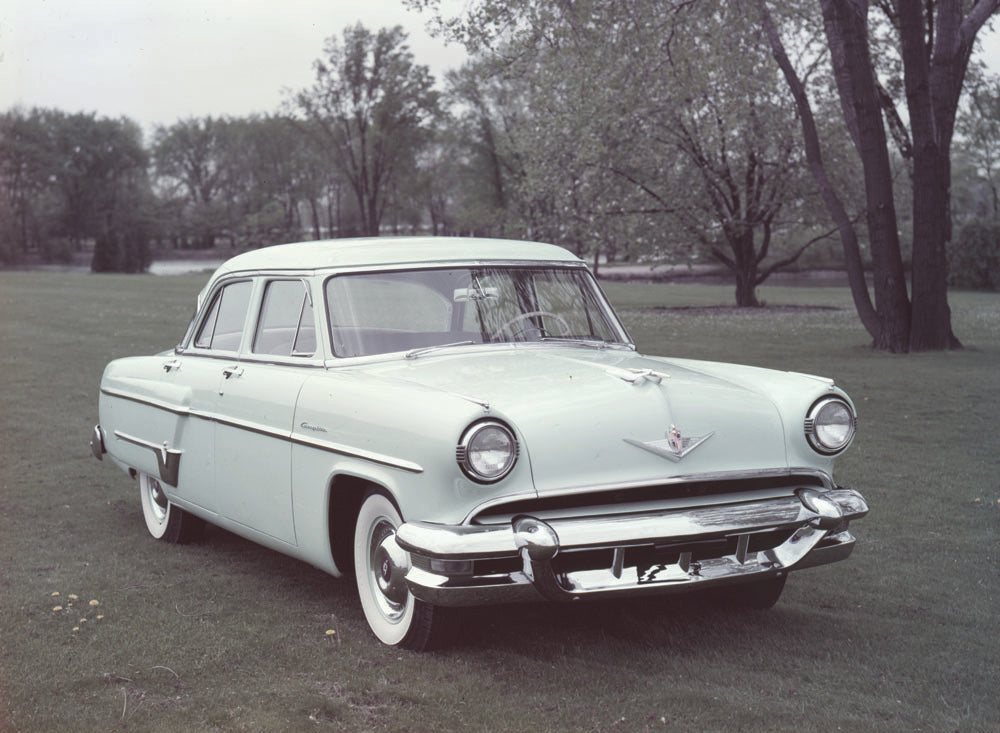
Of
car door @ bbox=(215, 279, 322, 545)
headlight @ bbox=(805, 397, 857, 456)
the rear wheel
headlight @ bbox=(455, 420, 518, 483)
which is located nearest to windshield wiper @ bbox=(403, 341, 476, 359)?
car door @ bbox=(215, 279, 322, 545)

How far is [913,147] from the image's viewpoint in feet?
54.5

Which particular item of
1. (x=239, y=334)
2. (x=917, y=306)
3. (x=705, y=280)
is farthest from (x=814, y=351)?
(x=705, y=280)

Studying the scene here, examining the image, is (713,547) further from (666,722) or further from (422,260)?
(422,260)

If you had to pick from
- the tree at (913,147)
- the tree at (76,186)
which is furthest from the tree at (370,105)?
the tree at (913,147)

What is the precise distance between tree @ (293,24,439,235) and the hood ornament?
5346 cm

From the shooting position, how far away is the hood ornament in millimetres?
4195

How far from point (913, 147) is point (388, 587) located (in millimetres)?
14436

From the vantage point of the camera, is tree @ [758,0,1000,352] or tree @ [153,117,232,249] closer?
tree @ [758,0,1000,352]

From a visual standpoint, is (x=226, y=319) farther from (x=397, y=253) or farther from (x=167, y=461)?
(x=397, y=253)

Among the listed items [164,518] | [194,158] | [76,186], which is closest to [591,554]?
[164,518]

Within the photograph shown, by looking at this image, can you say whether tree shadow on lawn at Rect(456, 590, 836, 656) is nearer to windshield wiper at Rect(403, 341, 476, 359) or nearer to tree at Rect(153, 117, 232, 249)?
windshield wiper at Rect(403, 341, 476, 359)

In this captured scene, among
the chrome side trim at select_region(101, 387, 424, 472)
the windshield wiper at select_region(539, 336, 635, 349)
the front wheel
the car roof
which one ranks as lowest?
the front wheel

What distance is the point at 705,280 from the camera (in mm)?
53500

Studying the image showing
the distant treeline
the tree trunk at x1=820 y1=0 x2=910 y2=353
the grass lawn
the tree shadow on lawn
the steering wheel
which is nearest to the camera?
the grass lawn
